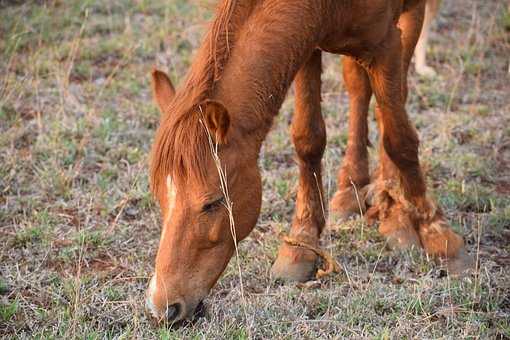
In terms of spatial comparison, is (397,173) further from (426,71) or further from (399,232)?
(426,71)

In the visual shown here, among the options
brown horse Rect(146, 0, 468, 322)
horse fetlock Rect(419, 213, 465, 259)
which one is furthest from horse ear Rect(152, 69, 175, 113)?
horse fetlock Rect(419, 213, 465, 259)

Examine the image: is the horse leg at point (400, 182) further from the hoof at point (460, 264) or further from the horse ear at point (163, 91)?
the horse ear at point (163, 91)

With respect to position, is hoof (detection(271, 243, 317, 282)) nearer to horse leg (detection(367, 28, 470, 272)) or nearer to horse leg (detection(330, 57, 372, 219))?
horse leg (detection(367, 28, 470, 272))

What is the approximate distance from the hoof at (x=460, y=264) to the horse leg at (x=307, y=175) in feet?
2.31

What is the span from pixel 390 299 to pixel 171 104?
1.41 metres

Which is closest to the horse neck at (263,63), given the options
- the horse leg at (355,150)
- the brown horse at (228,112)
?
the brown horse at (228,112)

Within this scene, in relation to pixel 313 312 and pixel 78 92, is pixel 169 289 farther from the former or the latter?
pixel 78 92

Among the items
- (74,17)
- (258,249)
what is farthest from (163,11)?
(258,249)

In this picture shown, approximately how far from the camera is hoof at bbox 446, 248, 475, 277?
13.3ft

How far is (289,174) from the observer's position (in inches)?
209

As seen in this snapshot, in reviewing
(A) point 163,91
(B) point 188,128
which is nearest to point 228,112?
(B) point 188,128

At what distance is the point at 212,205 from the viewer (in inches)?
124

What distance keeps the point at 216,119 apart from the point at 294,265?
1351mm

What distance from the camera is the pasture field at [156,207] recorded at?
11.7 feet
